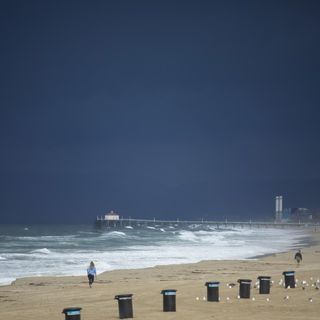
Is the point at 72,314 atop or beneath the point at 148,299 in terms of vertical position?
atop

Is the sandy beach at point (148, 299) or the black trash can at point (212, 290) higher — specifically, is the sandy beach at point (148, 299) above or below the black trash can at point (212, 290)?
below

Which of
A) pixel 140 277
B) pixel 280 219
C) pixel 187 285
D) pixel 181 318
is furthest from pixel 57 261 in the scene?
pixel 280 219

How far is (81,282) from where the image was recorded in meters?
24.5

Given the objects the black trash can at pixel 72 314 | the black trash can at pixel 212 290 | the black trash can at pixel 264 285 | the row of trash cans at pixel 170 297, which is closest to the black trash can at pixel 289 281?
the row of trash cans at pixel 170 297

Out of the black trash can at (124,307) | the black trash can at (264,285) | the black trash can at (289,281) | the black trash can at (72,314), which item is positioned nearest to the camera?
the black trash can at (72,314)

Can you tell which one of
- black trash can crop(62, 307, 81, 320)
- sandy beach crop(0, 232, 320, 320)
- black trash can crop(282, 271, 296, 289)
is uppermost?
black trash can crop(62, 307, 81, 320)

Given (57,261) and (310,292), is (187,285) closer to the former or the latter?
(310,292)

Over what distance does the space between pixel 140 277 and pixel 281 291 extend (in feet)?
30.0

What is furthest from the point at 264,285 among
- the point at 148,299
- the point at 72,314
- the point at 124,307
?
the point at 72,314

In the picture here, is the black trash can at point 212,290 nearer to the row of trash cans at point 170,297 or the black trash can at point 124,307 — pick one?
the row of trash cans at point 170,297

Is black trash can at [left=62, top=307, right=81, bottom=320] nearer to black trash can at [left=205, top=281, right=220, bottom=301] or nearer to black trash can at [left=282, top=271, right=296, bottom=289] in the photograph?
black trash can at [left=205, top=281, right=220, bottom=301]

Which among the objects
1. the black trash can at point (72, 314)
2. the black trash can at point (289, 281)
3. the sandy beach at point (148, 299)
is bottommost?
the sandy beach at point (148, 299)

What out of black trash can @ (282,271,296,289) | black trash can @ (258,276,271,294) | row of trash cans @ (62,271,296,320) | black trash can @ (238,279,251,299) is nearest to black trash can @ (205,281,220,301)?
row of trash cans @ (62,271,296,320)

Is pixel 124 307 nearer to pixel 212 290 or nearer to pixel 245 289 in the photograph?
pixel 212 290
